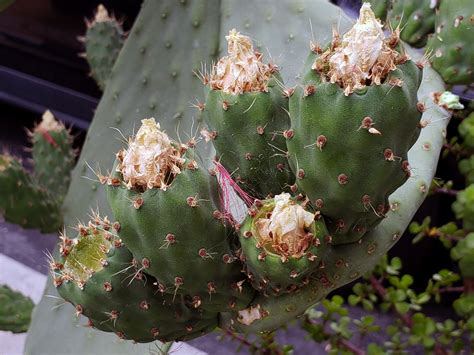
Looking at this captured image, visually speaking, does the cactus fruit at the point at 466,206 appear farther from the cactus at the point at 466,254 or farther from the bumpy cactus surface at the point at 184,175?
the bumpy cactus surface at the point at 184,175

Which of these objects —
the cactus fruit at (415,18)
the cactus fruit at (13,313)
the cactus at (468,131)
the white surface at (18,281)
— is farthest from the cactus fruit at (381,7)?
the white surface at (18,281)

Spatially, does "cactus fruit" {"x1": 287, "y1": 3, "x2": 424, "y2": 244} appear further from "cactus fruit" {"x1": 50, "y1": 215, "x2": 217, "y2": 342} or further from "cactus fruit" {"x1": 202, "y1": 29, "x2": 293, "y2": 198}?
"cactus fruit" {"x1": 50, "y1": 215, "x2": 217, "y2": 342}

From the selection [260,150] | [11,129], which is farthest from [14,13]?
[260,150]

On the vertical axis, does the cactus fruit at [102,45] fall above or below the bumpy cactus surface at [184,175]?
below

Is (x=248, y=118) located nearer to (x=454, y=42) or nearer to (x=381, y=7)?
(x=454, y=42)

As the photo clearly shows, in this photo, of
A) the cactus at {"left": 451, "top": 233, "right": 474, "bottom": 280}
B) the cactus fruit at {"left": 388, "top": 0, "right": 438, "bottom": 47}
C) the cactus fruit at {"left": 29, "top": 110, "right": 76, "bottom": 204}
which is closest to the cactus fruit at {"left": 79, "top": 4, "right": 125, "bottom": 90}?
the cactus fruit at {"left": 29, "top": 110, "right": 76, "bottom": 204}

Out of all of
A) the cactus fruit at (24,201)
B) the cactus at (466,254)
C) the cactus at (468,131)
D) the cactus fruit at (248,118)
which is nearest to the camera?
the cactus fruit at (248,118)

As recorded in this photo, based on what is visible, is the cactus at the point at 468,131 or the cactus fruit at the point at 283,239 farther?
the cactus at the point at 468,131

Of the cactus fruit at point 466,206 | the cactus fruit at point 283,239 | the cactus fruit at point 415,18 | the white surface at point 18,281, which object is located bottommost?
the white surface at point 18,281
